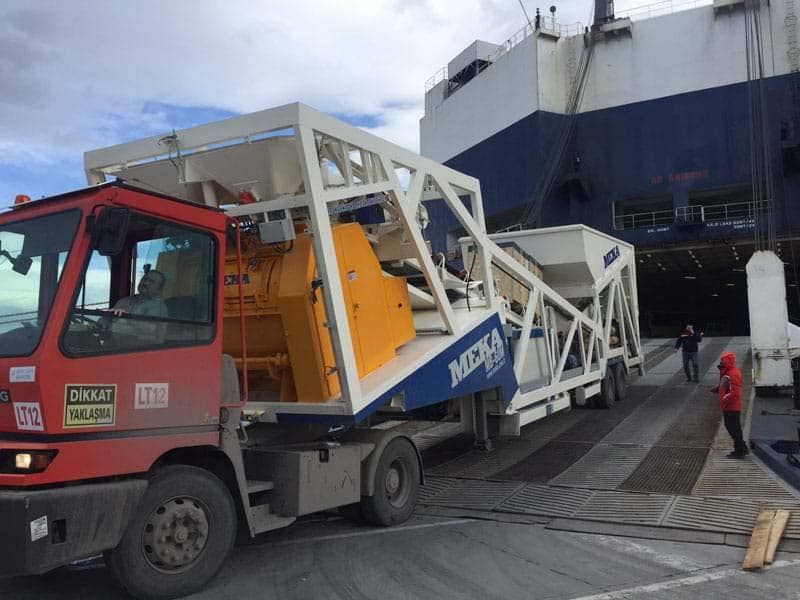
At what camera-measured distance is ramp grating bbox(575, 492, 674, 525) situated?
6.21 metres

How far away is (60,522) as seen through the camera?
12.4ft

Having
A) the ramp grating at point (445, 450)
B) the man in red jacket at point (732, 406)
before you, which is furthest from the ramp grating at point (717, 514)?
the ramp grating at point (445, 450)

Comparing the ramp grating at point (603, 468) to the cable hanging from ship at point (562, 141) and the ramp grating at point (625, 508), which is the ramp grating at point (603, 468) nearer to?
the ramp grating at point (625, 508)

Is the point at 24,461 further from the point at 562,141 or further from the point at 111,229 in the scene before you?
the point at 562,141

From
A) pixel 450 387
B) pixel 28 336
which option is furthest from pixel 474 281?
pixel 28 336

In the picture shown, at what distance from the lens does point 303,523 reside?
252 inches

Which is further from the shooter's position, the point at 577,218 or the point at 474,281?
the point at 577,218

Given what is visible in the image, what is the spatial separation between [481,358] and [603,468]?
2.27 m

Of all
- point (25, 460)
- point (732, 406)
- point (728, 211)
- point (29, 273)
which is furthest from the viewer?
point (728, 211)

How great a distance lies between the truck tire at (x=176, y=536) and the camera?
13.4 ft

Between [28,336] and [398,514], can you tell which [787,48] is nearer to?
[398,514]

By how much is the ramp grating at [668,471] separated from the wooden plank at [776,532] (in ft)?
3.81

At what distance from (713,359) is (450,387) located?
49.9ft

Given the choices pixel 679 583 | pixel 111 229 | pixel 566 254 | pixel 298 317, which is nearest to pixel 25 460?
pixel 111 229
